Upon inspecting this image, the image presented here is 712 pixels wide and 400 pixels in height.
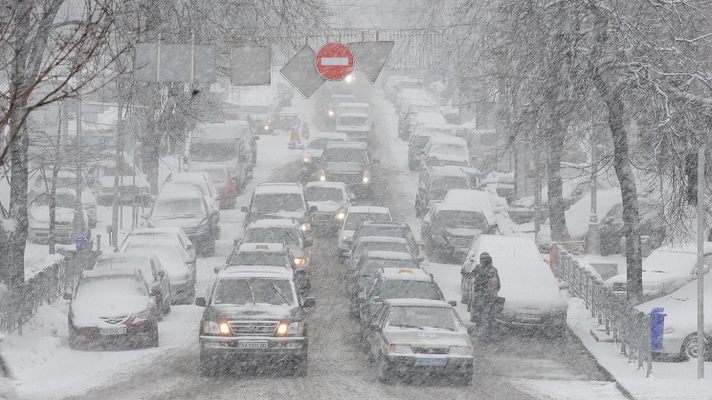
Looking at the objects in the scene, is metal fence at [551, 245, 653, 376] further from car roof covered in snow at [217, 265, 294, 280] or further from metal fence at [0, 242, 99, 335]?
metal fence at [0, 242, 99, 335]

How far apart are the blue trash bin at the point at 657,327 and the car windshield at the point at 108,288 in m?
9.64

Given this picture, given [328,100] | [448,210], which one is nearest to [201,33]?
[448,210]

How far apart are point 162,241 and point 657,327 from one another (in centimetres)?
1450

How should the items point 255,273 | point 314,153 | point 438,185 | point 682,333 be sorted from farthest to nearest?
point 314,153 → point 438,185 → point 682,333 → point 255,273

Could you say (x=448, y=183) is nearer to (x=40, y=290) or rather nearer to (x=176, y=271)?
(x=176, y=271)

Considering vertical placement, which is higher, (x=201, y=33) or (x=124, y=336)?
(x=201, y=33)

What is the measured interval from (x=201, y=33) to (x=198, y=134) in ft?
94.6

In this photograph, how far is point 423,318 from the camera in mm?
20859

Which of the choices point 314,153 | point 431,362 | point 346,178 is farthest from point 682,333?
point 314,153

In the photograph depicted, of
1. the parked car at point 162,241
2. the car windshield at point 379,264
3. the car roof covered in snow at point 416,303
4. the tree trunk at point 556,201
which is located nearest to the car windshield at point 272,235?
the parked car at point 162,241

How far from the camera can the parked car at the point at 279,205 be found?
1501 inches

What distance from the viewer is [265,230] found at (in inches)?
1284

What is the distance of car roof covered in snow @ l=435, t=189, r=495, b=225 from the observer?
37.9 m

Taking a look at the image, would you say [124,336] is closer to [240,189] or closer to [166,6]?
[166,6]
